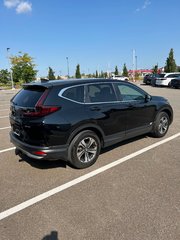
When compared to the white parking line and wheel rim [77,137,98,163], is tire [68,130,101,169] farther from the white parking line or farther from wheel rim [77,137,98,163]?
the white parking line

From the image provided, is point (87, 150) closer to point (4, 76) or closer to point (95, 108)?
point (95, 108)

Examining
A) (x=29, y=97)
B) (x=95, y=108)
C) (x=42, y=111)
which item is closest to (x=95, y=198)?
(x=42, y=111)

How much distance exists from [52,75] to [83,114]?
55.0 meters

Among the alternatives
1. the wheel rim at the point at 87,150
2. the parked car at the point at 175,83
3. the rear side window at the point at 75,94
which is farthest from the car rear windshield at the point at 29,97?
the parked car at the point at 175,83

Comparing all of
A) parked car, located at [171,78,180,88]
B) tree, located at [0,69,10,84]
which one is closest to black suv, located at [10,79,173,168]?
parked car, located at [171,78,180,88]

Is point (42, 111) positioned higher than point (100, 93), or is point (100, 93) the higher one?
point (100, 93)

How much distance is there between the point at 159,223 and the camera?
2615 millimetres

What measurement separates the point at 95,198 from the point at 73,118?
135 centimetres

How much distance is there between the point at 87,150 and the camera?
4152mm

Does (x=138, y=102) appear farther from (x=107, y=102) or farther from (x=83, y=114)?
(x=83, y=114)

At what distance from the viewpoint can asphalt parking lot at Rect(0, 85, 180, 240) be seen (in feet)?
8.33

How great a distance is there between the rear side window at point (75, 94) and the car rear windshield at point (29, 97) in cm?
41

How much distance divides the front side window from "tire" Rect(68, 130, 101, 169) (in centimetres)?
66

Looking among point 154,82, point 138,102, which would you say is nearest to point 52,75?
point 154,82
